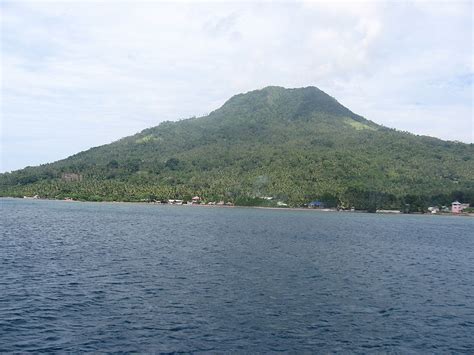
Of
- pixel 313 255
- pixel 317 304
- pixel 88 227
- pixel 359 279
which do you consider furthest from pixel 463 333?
pixel 88 227

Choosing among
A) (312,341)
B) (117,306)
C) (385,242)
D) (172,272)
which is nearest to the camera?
(312,341)

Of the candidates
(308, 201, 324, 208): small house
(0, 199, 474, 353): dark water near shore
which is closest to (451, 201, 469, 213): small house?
(308, 201, 324, 208): small house

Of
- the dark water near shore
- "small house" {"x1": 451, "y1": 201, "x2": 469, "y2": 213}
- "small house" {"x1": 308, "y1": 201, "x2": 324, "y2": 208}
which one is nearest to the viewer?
the dark water near shore

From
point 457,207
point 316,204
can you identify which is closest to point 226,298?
point 316,204

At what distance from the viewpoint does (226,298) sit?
107ft

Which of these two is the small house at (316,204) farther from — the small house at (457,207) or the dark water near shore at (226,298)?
the dark water near shore at (226,298)

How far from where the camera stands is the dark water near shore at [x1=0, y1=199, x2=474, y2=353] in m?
24.5

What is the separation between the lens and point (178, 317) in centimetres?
2773

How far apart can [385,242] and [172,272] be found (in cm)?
4575

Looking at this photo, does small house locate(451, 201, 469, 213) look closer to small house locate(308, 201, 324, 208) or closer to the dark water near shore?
small house locate(308, 201, 324, 208)

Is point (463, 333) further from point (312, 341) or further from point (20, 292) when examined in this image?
point (20, 292)

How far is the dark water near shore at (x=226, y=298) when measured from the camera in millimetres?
24453

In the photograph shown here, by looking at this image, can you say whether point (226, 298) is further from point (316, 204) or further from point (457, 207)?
point (457, 207)

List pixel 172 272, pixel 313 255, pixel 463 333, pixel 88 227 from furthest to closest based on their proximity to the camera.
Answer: pixel 88 227 → pixel 313 255 → pixel 172 272 → pixel 463 333
